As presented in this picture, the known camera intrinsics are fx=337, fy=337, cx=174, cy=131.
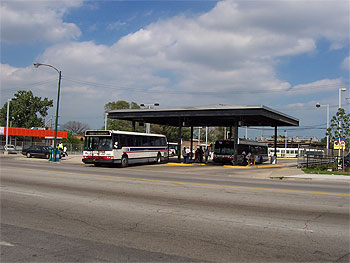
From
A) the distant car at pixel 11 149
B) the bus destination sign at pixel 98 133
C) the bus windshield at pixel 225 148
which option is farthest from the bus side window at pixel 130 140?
the distant car at pixel 11 149

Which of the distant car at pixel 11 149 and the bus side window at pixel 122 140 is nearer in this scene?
the bus side window at pixel 122 140

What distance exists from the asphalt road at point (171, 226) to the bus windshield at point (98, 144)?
13.9 m

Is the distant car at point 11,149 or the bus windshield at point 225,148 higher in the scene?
the bus windshield at point 225,148

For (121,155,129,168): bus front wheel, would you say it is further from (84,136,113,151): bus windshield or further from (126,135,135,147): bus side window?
(84,136,113,151): bus windshield

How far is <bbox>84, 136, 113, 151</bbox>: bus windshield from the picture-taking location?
86.7 feet

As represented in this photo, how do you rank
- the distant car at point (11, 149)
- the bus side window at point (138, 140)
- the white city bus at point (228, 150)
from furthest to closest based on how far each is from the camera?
the distant car at point (11, 149), the white city bus at point (228, 150), the bus side window at point (138, 140)

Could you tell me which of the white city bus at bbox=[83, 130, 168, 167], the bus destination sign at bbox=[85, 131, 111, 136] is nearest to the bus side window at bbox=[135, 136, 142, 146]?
the white city bus at bbox=[83, 130, 168, 167]

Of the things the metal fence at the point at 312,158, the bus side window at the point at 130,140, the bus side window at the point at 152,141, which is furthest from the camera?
the bus side window at the point at 152,141

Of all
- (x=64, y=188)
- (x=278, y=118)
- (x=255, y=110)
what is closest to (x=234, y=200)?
(x=64, y=188)

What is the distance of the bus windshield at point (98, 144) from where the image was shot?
26.4m

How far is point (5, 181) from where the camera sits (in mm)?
14930

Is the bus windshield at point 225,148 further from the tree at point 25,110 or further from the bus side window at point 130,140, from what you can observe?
the tree at point 25,110

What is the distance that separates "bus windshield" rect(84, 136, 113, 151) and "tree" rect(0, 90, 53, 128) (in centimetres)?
6594

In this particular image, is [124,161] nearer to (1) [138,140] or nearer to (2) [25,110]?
(1) [138,140]
